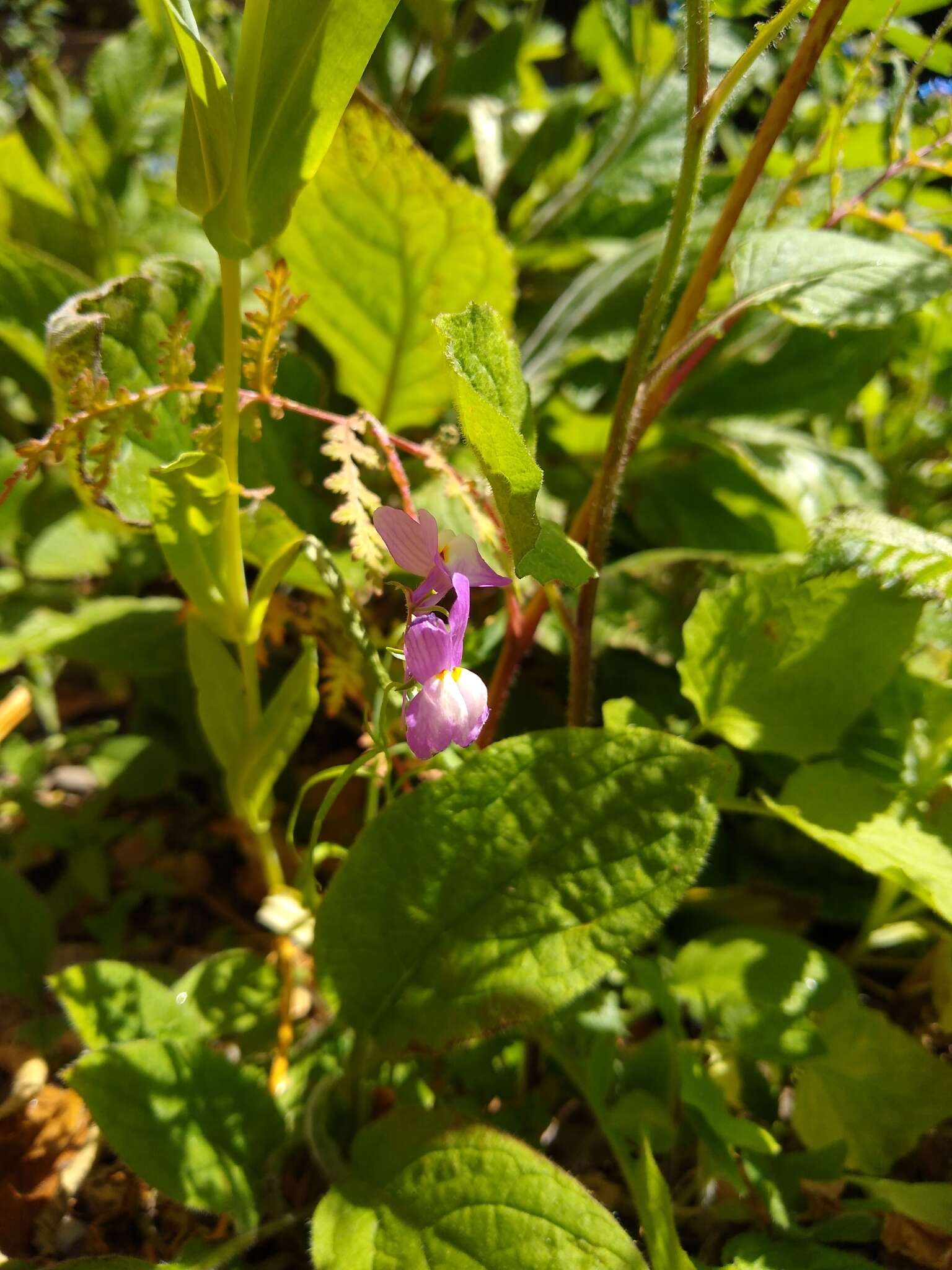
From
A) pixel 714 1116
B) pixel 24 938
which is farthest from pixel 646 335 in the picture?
pixel 24 938

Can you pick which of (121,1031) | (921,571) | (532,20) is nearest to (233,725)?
(121,1031)

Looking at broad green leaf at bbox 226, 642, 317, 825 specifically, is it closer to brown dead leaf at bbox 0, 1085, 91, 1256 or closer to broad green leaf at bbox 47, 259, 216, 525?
broad green leaf at bbox 47, 259, 216, 525

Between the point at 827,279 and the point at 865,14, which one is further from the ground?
the point at 865,14

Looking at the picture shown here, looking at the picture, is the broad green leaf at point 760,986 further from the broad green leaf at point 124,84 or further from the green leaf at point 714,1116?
the broad green leaf at point 124,84

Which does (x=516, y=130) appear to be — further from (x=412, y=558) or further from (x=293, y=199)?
(x=412, y=558)

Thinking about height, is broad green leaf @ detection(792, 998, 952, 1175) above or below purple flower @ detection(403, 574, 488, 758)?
below

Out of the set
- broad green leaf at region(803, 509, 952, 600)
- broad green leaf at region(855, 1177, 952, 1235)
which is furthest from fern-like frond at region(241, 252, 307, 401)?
broad green leaf at region(855, 1177, 952, 1235)

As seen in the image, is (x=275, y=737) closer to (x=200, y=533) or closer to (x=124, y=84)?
(x=200, y=533)
